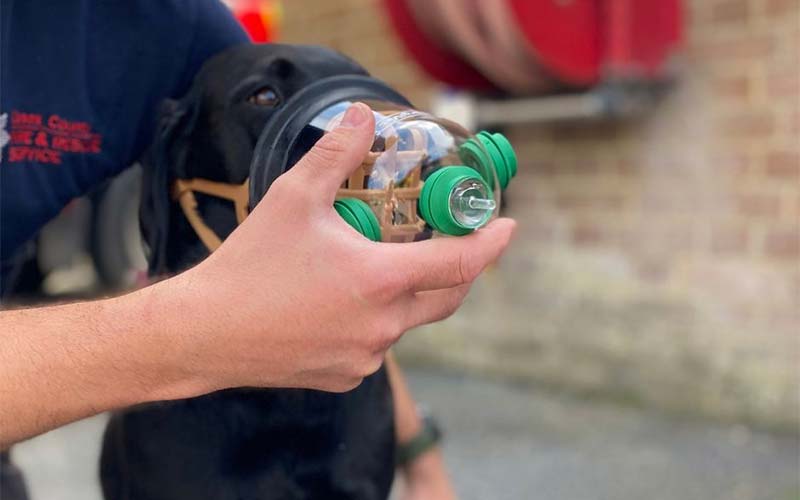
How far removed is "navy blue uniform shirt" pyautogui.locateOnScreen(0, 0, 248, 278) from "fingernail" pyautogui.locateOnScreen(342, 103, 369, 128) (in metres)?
0.63

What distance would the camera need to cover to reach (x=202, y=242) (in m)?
1.40

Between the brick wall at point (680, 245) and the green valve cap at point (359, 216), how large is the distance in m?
2.28

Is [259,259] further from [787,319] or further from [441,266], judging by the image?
[787,319]

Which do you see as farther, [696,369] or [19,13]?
[696,369]

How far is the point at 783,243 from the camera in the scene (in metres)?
2.96

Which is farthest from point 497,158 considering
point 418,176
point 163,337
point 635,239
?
point 635,239

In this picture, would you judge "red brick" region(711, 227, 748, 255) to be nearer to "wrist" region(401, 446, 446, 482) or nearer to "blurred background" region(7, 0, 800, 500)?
"blurred background" region(7, 0, 800, 500)

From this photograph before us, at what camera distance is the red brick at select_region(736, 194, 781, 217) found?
2975 millimetres

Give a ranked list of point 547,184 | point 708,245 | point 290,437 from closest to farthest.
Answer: point 290,437 → point 708,245 → point 547,184

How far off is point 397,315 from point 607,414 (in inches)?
99.9

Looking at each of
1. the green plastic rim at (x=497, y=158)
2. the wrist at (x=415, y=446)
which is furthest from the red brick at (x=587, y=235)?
the green plastic rim at (x=497, y=158)

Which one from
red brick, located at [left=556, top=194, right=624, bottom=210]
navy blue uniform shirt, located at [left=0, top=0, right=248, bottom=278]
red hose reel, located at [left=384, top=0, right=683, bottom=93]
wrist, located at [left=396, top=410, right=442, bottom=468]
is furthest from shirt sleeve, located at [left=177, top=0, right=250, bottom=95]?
red brick, located at [left=556, top=194, right=624, bottom=210]

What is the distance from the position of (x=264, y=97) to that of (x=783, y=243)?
2.13 meters

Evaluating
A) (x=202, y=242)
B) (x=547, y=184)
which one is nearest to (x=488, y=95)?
(x=547, y=184)
